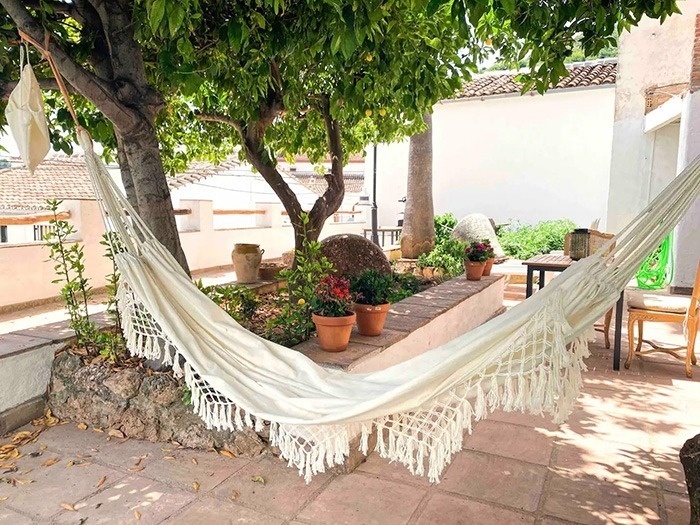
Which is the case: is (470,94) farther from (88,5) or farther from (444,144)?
(88,5)

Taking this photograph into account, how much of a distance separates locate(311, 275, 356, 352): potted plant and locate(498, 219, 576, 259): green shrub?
5.09m

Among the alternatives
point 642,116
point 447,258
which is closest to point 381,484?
point 447,258

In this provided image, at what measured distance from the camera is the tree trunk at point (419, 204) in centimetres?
557

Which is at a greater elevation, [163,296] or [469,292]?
[163,296]

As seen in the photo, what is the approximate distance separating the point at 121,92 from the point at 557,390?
198cm

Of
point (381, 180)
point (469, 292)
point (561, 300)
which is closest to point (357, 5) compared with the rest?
point (561, 300)

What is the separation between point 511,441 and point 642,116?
5.57 m

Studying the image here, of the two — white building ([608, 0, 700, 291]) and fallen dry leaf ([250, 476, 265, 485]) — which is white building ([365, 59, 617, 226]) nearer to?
white building ([608, 0, 700, 291])

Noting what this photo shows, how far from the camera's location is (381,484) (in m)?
1.88

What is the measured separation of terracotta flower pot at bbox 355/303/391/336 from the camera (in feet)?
8.06

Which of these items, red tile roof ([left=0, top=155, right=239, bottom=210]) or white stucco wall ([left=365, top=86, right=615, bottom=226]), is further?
white stucco wall ([left=365, top=86, right=615, bottom=226])

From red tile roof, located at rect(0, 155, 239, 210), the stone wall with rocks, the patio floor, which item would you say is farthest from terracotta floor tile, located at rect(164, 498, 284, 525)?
red tile roof, located at rect(0, 155, 239, 210)

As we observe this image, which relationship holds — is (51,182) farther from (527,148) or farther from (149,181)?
(527,148)

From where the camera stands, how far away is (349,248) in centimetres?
415
